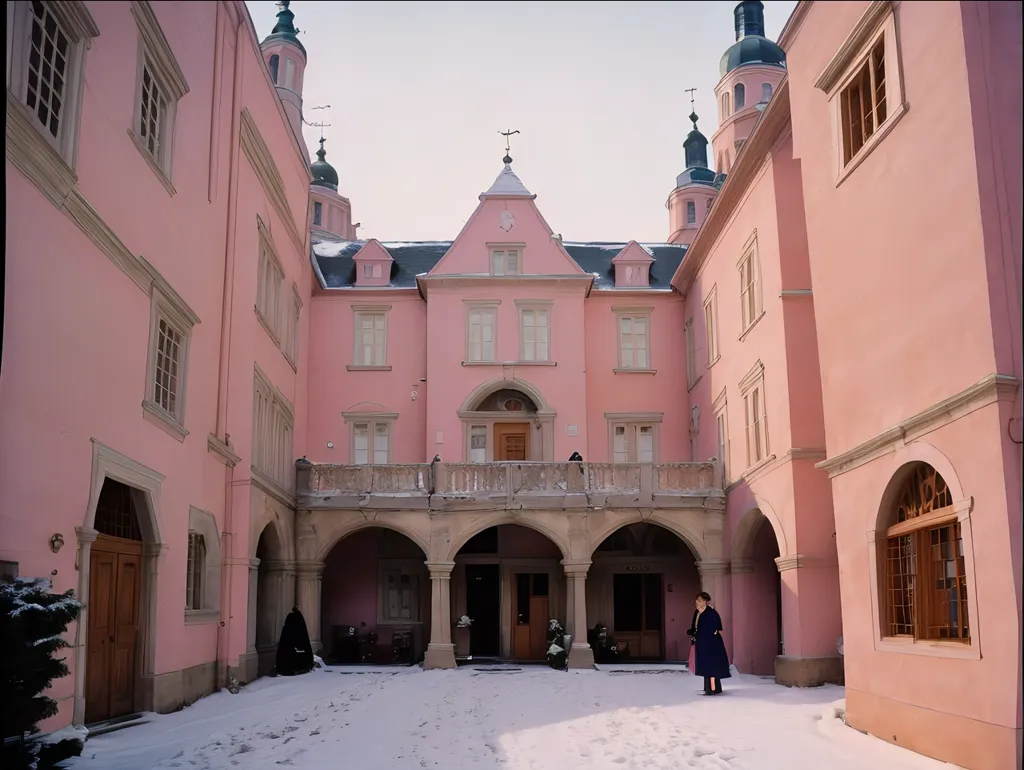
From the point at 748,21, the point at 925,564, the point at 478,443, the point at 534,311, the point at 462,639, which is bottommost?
the point at 462,639

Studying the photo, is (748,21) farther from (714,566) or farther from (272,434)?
(272,434)

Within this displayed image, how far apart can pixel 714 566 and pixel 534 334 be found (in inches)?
321

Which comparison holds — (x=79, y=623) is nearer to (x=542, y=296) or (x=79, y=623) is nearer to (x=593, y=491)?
(x=593, y=491)

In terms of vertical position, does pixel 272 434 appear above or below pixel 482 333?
below

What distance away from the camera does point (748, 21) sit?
43875mm

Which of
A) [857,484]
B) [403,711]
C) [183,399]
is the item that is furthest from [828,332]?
[183,399]

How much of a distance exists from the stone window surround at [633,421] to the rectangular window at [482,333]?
3.65m

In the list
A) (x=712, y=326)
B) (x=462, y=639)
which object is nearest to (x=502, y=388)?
(x=712, y=326)

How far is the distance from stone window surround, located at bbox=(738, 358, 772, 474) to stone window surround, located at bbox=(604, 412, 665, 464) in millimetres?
6038

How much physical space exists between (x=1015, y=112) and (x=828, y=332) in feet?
15.1

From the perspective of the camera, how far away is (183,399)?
15117 millimetres

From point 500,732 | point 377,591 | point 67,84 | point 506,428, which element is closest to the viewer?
point 67,84

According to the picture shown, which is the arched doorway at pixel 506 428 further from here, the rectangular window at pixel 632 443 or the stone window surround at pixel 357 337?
the stone window surround at pixel 357 337

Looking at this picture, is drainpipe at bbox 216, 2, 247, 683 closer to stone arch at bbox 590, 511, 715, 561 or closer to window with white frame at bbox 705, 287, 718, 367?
stone arch at bbox 590, 511, 715, 561
